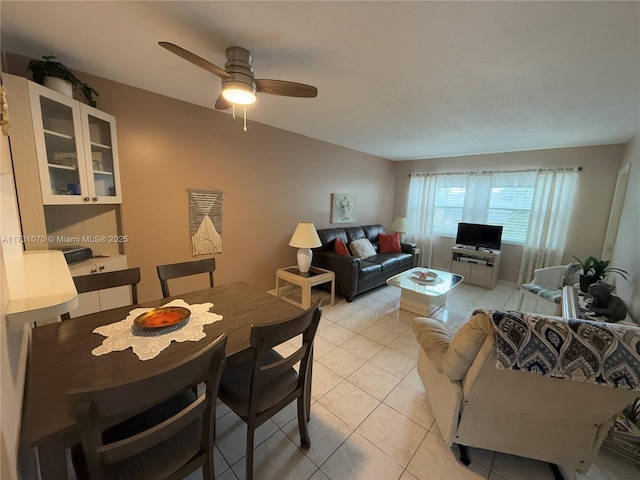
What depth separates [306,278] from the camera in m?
3.14

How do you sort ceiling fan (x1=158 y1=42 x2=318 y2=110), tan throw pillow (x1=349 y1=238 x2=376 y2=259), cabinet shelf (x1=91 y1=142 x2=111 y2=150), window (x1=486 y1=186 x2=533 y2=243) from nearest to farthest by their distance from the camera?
1. ceiling fan (x1=158 y1=42 x2=318 y2=110)
2. cabinet shelf (x1=91 y1=142 x2=111 y2=150)
3. tan throw pillow (x1=349 y1=238 x2=376 y2=259)
4. window (x1=486 y1=186 x2=533 y2=243)

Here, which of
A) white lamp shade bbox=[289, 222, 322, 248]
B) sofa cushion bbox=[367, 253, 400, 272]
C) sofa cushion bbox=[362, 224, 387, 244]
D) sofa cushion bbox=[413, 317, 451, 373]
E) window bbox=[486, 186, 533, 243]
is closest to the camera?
sofa cushion bbox=[413, 317, 451, 373]

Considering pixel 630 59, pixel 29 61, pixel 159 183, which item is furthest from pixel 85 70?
pixel 630 59

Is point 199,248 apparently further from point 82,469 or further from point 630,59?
point 630,59

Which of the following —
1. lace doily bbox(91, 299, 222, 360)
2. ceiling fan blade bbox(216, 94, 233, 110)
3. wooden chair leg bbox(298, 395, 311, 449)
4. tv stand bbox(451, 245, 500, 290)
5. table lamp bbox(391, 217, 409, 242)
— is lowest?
wooden chair leg bbox(298, 395, 311, 449)

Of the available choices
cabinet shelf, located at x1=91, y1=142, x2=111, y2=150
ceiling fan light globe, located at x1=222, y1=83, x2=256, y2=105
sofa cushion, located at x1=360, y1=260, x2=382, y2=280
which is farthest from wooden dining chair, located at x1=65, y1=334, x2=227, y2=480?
sofa cushion, located at x1=360, y1=260, x2=382, y2=280

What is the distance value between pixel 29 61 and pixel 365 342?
11.6ft

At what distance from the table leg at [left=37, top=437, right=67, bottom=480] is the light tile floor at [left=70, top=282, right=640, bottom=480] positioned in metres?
0.74

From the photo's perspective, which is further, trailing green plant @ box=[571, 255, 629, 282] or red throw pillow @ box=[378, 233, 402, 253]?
red throw pillow @ box=[378, 233, 402, 253]

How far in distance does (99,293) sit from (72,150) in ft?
3.55

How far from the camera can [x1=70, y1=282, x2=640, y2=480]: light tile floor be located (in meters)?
1.36

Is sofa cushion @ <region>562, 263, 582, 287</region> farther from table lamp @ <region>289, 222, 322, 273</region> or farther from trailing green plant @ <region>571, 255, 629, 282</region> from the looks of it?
table lamp @ <region>289, 222, 322, 273</region>

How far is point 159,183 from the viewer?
8.31ft

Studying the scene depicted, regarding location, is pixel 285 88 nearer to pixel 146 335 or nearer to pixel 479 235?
pixel 146 335
